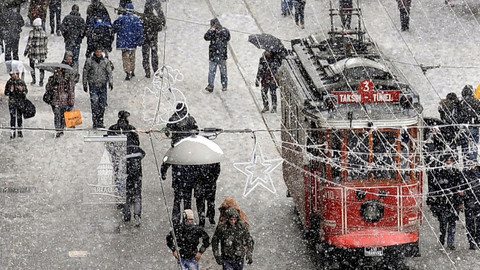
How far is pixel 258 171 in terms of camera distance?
21.7 m

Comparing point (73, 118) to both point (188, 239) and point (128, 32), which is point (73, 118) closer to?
point (128, 32)

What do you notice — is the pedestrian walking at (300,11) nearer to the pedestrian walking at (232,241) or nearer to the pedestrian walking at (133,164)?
the pedestrian walking at (133,164)

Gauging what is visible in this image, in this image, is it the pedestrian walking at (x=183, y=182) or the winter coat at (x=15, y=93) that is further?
the winter coat at (x=15, y=93)

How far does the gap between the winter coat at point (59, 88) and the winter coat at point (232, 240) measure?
689 cm

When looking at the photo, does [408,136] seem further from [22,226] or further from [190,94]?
[190,94]

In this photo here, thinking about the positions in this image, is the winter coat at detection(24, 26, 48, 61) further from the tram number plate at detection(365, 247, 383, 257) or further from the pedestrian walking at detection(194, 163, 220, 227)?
the tram number plate at detection(365, 247, 383, 257)

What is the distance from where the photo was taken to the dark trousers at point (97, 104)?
896 inches

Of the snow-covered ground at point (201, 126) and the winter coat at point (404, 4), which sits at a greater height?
the winter coat at point (404, 4)

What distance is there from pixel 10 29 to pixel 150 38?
317cm

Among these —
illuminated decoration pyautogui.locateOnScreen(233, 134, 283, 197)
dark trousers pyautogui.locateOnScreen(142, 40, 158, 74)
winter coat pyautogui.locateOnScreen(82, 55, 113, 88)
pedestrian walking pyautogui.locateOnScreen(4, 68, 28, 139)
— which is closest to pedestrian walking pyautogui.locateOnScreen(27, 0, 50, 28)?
dark trousers pyautogui.locateOnScreen(142, 40, 158, 74)

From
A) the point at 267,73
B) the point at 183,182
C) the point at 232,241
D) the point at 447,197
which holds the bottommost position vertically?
the point at 232,241

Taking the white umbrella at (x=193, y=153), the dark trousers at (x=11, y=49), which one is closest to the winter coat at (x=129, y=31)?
the dark trousers at (x=11, y=49)

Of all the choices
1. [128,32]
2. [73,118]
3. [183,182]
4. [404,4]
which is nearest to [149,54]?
[128,32]

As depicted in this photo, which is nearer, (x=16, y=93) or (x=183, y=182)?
(x=183, y=182)
